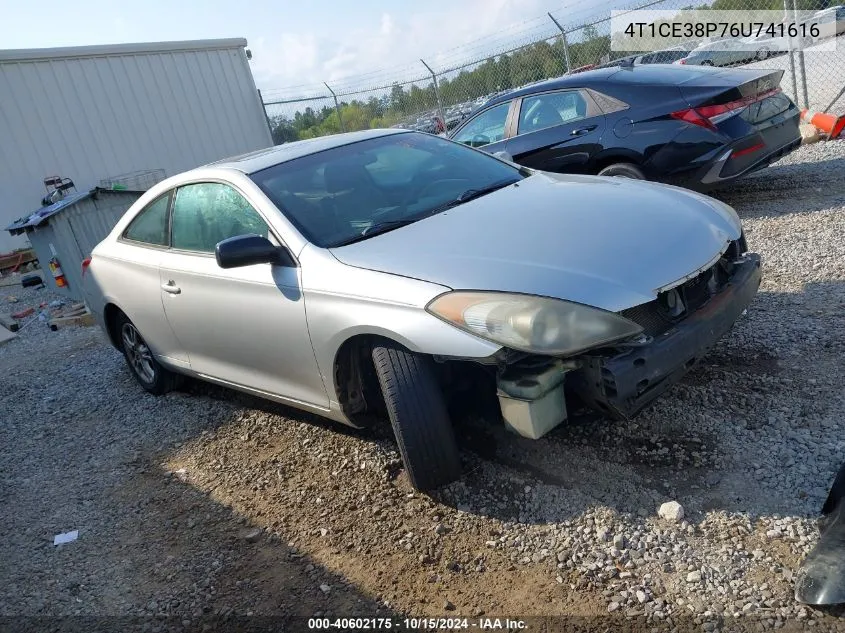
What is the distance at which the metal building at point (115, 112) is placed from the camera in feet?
38.9

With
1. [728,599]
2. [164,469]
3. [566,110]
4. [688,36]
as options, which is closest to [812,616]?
[728,599]

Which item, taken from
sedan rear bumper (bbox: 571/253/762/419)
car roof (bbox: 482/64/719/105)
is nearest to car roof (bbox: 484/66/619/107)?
car roof (bbox: 482/64/719/105)

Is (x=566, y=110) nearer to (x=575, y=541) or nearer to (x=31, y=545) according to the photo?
(x=575, y=541)

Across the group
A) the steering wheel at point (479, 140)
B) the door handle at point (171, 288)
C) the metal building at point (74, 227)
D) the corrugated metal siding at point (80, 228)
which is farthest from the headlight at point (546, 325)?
the metal building at point (74, 227)

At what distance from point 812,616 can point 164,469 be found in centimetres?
332

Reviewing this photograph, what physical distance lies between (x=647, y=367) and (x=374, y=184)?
6.20 feet

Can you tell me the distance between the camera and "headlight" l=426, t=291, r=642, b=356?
2.55m

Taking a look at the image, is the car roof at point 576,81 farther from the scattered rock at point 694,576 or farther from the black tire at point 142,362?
the scattered rock at point 694,576

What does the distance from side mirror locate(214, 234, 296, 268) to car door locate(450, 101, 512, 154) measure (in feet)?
13.5

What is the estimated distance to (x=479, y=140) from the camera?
24.7ft

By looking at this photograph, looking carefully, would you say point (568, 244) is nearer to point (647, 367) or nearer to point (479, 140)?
point (647, 367)

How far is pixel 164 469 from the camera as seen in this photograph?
3.99 metres

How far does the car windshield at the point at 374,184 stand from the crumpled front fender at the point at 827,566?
85.2 inches

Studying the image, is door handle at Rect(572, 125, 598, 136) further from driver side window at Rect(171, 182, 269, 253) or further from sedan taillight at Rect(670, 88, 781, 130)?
driver side window at Rect(171, 182, 269, 253)
